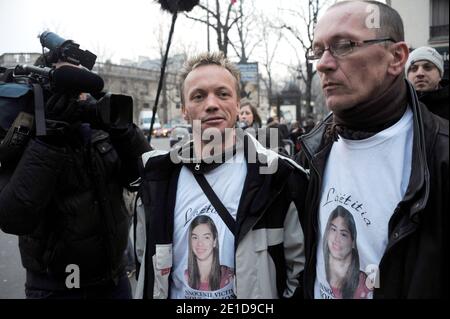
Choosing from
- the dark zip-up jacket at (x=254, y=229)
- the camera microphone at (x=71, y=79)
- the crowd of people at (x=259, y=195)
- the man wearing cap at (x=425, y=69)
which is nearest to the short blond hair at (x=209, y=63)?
the crowd of people at (x=259, y=195)

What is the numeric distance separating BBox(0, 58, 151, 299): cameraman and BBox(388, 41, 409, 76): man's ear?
1.47 meters

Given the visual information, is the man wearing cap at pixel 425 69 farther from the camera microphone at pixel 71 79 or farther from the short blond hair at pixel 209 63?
the camera microphone at pixel 71 79

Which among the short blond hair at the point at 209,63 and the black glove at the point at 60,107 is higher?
the short blond hair at the point at 209,63

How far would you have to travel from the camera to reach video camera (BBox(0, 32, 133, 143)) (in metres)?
1.83

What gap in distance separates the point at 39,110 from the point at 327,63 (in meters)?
1.39

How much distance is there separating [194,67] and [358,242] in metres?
1.14

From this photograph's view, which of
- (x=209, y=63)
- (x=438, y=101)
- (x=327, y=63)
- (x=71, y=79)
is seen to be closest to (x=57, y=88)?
(x=71, y=79)

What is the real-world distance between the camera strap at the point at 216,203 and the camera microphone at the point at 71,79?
2.53ft

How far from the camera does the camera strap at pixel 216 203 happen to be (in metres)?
1.59

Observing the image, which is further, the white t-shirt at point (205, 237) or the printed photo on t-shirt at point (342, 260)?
the white t-shirt at point (205, 237)

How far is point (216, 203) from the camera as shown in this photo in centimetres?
163

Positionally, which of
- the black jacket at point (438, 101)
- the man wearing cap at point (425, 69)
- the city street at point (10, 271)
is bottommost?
the city street at point (10, 271)

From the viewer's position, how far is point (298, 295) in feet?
5.09

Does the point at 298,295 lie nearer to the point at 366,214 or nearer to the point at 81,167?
the point at 366,214
